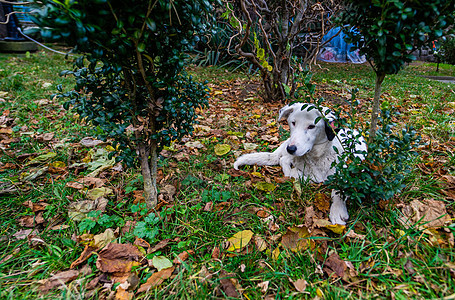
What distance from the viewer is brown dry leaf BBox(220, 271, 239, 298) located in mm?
1384

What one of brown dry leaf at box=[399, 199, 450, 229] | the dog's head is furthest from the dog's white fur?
brown dry leaf at box=[399, 199, 450, 229]

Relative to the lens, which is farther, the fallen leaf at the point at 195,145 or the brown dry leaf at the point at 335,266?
the fallen leaf at the point at 195,145

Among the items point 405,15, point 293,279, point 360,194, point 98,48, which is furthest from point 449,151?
point 98,48

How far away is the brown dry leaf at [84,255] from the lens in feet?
5.10

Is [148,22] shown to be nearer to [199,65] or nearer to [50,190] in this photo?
[50,190]

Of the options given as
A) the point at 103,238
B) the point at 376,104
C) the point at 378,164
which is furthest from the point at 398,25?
the point at 103,238

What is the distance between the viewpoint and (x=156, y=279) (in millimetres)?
1475

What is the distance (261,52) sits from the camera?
12.1 ft

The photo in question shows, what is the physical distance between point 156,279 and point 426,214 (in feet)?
5.92

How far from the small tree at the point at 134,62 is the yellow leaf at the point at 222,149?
76 cm

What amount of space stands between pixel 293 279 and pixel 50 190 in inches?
81.4

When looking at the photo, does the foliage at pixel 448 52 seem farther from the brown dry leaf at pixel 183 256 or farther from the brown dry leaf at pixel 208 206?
the brown dry leaf at pixel 183 256

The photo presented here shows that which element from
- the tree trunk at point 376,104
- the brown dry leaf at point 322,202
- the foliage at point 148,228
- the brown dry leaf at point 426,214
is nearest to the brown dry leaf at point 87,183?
the foliage at point 148,228

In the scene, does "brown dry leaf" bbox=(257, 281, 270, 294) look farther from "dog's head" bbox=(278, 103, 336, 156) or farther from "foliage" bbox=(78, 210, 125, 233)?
"foliage" bbox=(78, 210, 125, 233)
